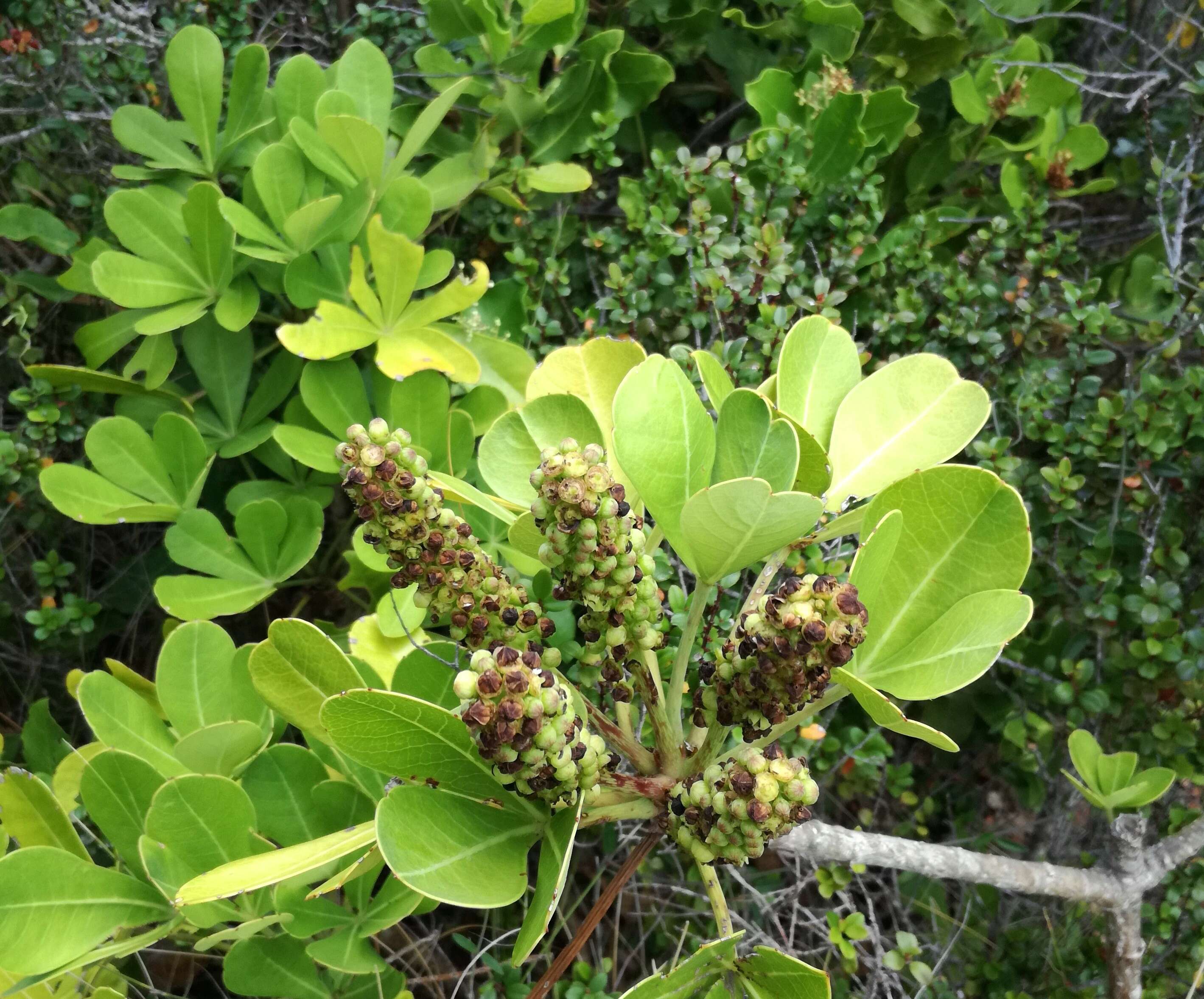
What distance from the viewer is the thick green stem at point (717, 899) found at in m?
0.67

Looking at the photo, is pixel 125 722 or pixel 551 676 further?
pixel 125 722

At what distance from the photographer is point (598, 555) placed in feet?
1.89

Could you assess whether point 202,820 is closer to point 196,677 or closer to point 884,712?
point 196,677

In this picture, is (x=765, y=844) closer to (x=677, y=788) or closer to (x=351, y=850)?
(x=677, y=788)

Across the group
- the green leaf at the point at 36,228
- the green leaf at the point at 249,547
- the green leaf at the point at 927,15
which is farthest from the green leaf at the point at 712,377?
the green leaf at the point at 36,228

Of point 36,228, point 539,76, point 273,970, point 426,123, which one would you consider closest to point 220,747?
point 273,970

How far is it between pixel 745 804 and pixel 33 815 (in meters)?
0.66

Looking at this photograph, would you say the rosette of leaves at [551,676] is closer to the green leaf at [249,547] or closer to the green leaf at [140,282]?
the green leaf at [249,547]

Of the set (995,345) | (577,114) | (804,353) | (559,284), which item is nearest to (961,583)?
(804,353)

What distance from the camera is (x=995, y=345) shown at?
124 cm

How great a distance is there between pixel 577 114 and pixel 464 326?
427mm

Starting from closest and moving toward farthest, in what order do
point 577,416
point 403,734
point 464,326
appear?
point 403,734 < point 577,416 < point 464,326

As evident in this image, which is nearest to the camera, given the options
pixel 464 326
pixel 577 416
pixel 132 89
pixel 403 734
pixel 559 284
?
pixel 403 734

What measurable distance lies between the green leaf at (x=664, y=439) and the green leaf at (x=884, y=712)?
0.15 metres
